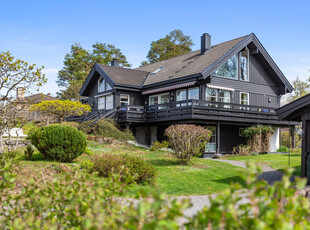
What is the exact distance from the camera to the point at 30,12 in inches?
727

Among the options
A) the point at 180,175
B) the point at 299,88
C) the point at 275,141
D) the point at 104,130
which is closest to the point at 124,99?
the point at 104,130

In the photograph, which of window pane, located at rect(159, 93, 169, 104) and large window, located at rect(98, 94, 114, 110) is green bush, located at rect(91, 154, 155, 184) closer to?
window pane, located at rect(159, 93, 169, 104)

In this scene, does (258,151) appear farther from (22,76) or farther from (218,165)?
(22,76)

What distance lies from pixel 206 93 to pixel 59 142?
13.0 metres

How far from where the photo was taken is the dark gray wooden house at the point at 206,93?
71.0ft

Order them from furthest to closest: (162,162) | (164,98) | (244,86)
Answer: (164,98)
(244,86)
(162,162)

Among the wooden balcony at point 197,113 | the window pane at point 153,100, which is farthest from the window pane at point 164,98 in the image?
the wooden balcony at point 197,113

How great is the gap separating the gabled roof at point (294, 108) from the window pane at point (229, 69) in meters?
11.8

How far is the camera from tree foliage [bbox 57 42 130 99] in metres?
47.8

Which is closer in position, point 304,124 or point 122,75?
point 304,124

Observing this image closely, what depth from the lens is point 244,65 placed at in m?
25.0

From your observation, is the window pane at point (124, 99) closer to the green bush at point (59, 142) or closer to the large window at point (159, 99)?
the large window at point (159, 99)

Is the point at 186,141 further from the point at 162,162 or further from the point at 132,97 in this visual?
the point at 132,97

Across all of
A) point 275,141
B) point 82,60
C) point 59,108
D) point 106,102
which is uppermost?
point 82,60
